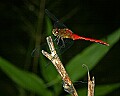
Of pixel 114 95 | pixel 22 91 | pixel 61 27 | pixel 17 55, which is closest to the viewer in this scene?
pixel 61 27

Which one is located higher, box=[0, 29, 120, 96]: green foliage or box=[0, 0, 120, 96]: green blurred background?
box=[0, 0, 120, 96]: green blurred background

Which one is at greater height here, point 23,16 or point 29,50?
point 23,16

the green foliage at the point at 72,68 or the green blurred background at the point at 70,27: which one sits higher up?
the green blurred background at the point at 70,27

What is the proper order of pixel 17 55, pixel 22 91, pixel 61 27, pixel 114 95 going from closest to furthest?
pixel 61 27 → pixel 22 91 → pixel 114 95 → pixel 17 55

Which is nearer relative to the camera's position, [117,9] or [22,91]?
[22,91]

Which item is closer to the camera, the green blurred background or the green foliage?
the green foliage

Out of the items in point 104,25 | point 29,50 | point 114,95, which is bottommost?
point 114,95

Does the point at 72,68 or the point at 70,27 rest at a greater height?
the point at 70,27

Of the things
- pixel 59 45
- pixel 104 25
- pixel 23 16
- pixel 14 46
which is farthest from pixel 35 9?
pixel 59 45

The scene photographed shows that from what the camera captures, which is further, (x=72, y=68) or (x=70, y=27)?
(x=70, y=27)

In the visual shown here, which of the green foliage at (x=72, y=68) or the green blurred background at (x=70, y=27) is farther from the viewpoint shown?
the green blurred background at (x=70, y=27)

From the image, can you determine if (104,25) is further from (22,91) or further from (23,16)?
(22,91)
